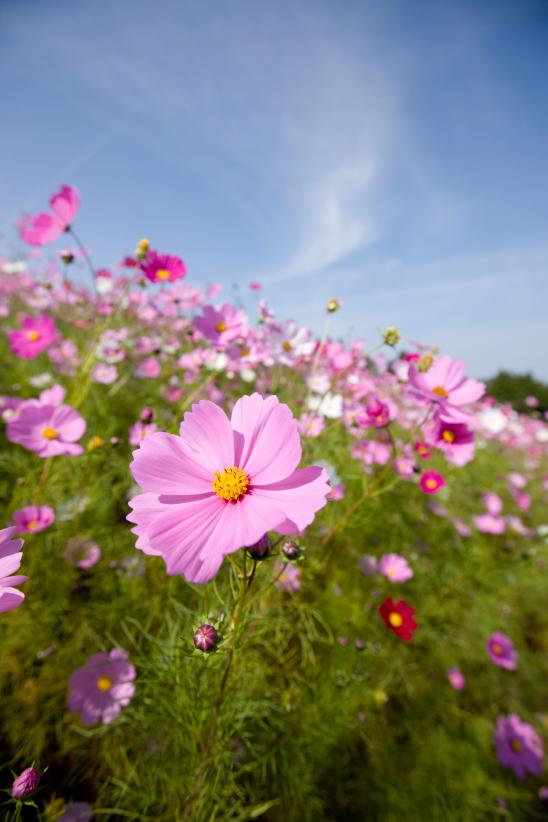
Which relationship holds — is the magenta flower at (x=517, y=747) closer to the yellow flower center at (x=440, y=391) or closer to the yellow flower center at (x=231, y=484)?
the yellow flower center at (x=440, y=391)

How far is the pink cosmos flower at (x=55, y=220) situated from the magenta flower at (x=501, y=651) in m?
2.16

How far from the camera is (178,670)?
0.67 meters

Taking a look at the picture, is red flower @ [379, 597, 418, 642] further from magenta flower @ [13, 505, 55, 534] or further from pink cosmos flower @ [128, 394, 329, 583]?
magenta flower @ [13, 505, 55, 534]

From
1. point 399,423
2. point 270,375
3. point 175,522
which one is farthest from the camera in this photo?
point 399,423

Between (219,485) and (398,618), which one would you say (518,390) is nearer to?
(398,618)

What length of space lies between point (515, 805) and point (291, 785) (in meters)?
0.86

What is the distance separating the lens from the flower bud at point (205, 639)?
418 millimetres

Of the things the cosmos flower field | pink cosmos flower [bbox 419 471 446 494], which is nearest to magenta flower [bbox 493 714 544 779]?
the cosmos flower field

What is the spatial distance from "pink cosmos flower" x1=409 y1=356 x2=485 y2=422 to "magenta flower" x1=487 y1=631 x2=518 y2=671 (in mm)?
1347

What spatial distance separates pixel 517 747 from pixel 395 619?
0.81m

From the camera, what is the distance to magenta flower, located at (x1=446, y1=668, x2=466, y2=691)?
1.46m

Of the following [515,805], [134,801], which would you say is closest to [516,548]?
[515,805]

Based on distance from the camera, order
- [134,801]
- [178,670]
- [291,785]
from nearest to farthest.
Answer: [178,670], [134,801], [291,785]

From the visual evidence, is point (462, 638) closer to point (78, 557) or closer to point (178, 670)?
point (178, 670)
